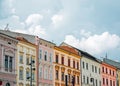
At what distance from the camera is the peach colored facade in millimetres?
106188

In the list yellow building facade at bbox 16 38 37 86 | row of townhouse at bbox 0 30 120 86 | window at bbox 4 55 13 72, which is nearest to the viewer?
window at bbox 4 55 13 72

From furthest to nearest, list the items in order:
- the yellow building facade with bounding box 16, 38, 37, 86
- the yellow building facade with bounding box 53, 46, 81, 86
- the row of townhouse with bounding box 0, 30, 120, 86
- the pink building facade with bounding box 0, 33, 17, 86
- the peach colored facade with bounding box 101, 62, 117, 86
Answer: the peach colored facade with bounding box 101, 62, 117, 86 < the yellow building facade with bounding box 53, 46, 81, 86 < the yellow building facade with bounding box 16, 38, 37, 86 < the row of townhouse with bounding box 0, 30, 120, 86 < the pink building facade with bounding box 0, 33, 17, 86

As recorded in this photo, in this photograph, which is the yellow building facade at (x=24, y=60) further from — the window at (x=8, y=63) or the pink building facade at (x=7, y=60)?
the window at (x=8, y=63)

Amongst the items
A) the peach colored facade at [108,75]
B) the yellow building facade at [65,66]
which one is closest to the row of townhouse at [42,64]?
the yellow building facade at [65,66]

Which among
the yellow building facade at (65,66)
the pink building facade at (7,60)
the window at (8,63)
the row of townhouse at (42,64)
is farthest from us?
the yellow building facade at (65,66)

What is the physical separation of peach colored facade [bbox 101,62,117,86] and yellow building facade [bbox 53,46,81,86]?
17.9m

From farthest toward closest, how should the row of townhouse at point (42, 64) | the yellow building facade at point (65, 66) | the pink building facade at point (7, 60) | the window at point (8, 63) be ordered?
the yellow building facade at point (65, 66) → the row of townhouse at point (42, 64) → the window at point (8, 63) → the pink building facade at point (7, 60)

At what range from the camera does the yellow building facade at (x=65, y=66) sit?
7894 centimetres

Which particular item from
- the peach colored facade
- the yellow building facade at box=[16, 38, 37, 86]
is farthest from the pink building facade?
the peach colored facade

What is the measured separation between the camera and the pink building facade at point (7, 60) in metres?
60.3

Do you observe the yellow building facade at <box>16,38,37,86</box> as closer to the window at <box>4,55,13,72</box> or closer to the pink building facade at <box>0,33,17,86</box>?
the pink building facade at <box>0,33,17,86</box>

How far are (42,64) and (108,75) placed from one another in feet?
134

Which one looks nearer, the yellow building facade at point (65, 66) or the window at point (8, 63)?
the window at point (8, 63)

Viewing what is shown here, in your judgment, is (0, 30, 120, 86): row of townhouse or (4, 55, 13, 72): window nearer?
(4, 55, 13, 72): window
